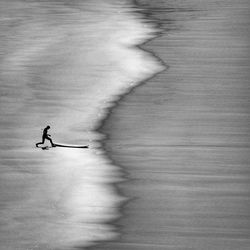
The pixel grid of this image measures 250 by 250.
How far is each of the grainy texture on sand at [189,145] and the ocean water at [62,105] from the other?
21 cm

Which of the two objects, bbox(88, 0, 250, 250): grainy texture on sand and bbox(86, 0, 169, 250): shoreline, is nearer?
bbox(88, 0, 250, 250): grainy texture on sand

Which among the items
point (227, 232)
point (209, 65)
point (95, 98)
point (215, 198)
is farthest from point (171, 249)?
point (209, 65)

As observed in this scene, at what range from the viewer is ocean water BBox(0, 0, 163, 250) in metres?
9.73

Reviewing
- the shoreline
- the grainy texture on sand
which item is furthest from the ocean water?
the grainy texture on sand

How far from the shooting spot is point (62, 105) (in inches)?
512

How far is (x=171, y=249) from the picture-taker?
9094 millimetres

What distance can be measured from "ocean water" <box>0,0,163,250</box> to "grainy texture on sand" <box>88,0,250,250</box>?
0.21 metres

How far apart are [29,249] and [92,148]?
8.47 ft

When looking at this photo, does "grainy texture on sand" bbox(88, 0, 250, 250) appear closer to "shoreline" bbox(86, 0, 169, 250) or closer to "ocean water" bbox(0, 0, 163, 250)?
"shoreline" bbox(86, 0, 169, 250)

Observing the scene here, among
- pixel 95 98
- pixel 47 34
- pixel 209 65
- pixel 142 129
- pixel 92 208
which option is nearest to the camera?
pixel 92 208

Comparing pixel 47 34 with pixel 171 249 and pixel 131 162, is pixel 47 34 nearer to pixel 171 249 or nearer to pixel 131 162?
pixel 131 162

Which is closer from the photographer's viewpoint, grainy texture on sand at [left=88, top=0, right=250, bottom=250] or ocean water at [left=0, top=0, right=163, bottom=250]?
grainy texture on sand at [left=88, top=0, right=250, bottom=250]

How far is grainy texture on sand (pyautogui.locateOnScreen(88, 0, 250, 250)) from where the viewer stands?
31.3 feet

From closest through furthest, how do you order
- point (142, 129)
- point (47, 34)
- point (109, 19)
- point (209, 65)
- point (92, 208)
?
1. point (92, 208)
2. point (142, 129)
3. point (209, 65)
4. point (47, 34)
5. point (109, 19)
